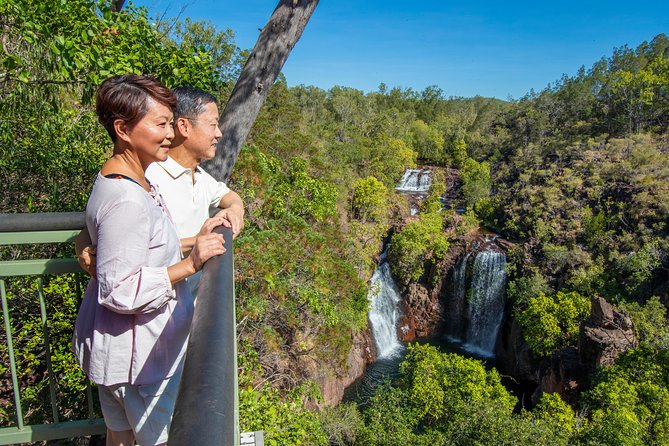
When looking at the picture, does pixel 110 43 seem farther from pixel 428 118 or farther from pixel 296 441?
pixel 428 118

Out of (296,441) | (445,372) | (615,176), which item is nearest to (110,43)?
(296,441)

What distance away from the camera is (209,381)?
0.70 m

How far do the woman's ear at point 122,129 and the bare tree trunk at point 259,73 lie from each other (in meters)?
2.26

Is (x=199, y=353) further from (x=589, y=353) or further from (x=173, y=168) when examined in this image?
(x=589, y=353)

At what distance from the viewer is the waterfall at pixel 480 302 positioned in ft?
73.2

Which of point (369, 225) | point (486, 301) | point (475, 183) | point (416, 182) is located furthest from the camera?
point (416, 182)

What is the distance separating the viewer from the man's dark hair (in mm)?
1958

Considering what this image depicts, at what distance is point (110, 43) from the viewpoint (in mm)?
3047

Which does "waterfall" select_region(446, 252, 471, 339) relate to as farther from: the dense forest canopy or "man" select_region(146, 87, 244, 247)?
"man" select_region(146, 87, 244, 247)

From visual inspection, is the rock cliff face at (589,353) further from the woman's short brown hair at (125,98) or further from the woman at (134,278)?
the woman's short brown hair at (125,98)

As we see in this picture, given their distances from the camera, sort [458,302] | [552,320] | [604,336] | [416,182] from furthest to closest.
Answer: [416,182]
[458,302]
[552,320]
[604,336]

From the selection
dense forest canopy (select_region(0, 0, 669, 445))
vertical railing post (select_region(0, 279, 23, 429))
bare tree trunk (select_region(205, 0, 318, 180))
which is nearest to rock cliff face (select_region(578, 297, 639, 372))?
dense forest canopy (select_region(0, 0, 669, 445))

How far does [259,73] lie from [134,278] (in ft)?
9.35

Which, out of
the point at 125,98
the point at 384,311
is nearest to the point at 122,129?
the point at 125,98
